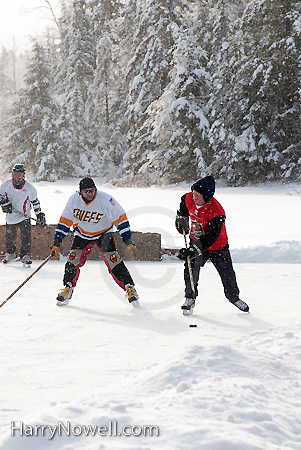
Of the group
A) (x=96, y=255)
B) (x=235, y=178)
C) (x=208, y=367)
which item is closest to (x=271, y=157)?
(x=235, y=178)

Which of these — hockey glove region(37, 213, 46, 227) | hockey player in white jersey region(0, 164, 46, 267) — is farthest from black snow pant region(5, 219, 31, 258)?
hockey glove region(37, 213, 46, 227)

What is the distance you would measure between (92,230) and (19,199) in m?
3.12

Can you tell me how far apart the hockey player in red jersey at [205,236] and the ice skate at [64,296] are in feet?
4.75

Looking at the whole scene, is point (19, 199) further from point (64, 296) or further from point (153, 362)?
point (153, 362)

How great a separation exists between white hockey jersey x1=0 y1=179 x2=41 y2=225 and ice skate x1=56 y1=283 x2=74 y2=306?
2.90 metres

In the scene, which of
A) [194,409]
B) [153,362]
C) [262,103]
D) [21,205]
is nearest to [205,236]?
[153,362]

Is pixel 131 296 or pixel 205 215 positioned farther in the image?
pixel 131 296

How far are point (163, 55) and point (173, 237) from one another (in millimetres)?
17710

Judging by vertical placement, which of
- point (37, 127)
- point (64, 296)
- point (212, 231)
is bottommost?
point (64, 296)

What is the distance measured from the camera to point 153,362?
3.60 meters

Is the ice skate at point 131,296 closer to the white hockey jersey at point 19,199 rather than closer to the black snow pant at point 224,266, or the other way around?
the black snow pant at point 224,266

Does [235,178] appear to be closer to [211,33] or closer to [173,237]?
[211,33]

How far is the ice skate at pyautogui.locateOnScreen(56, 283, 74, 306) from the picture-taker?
5625 millimetres

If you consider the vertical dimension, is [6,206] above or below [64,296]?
above
